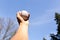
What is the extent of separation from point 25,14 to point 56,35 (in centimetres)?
2037

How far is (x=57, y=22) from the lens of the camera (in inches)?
934

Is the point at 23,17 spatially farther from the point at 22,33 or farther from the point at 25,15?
the point at 22,33

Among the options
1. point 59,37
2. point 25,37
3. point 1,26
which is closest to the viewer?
point 25,37

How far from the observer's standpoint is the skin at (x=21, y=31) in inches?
120

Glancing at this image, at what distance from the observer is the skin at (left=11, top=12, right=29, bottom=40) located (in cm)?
304

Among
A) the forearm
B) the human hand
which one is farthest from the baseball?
the forearm

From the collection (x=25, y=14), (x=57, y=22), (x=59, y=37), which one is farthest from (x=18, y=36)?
(x=57, y=22)

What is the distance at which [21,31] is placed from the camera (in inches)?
123

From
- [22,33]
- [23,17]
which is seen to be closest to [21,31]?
[22,33]

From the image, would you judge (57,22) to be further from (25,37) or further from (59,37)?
(25,37)

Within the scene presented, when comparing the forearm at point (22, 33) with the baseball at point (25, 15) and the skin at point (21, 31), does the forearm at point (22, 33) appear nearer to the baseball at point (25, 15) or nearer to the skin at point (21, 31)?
the skin at point (21, 31)

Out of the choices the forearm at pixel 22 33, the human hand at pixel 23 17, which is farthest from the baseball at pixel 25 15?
the forearm at pixel 22 33

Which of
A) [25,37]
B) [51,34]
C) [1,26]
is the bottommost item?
[51,34]

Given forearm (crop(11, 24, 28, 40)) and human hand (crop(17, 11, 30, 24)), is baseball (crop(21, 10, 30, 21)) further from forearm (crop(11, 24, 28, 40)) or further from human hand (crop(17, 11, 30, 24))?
forearm (crop(11, 24, 28, 40))
